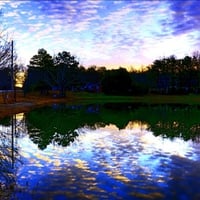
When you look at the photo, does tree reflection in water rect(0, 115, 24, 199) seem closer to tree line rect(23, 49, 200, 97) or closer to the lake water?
the lake water

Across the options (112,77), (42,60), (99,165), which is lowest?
(99,165)

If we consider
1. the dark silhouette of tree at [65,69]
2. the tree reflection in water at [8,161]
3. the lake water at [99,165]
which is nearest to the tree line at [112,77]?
the dark silhouette of tree at [65,69]

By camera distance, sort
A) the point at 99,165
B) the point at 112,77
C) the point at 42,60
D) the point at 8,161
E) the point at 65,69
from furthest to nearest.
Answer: the point at 42,60 → the point at 112,77 → the point at 65,69 → the point at 8,161 → the point at 99,165

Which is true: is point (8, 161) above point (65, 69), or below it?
below

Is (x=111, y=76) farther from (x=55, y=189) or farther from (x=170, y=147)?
(x=55, y=189)

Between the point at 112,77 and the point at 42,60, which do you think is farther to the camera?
the point at 42,60

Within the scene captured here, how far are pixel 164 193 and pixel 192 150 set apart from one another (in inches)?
260

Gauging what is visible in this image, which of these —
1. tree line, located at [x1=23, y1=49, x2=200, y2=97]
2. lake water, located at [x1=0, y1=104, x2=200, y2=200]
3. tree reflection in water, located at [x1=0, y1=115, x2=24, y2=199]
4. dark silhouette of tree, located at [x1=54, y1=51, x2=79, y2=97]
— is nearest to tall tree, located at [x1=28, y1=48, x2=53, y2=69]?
tree line, located at [x1=23, y1=49, x2=200, y2=97]

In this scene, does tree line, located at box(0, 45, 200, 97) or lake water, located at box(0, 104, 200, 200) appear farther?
tree line, located at box(0, 45, 200, 97)

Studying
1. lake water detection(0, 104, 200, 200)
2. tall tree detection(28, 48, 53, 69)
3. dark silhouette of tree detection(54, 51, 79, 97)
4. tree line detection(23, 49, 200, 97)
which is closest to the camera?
lake water detection(0, 104, 200, 200)

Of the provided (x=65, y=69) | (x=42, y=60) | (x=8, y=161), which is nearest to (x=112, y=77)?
(x=65, y=69)

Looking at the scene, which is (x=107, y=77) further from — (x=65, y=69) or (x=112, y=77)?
(x=65, y=69)

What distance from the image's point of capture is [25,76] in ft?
266

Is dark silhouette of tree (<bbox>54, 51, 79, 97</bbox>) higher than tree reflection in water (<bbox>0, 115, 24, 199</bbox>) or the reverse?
higher
